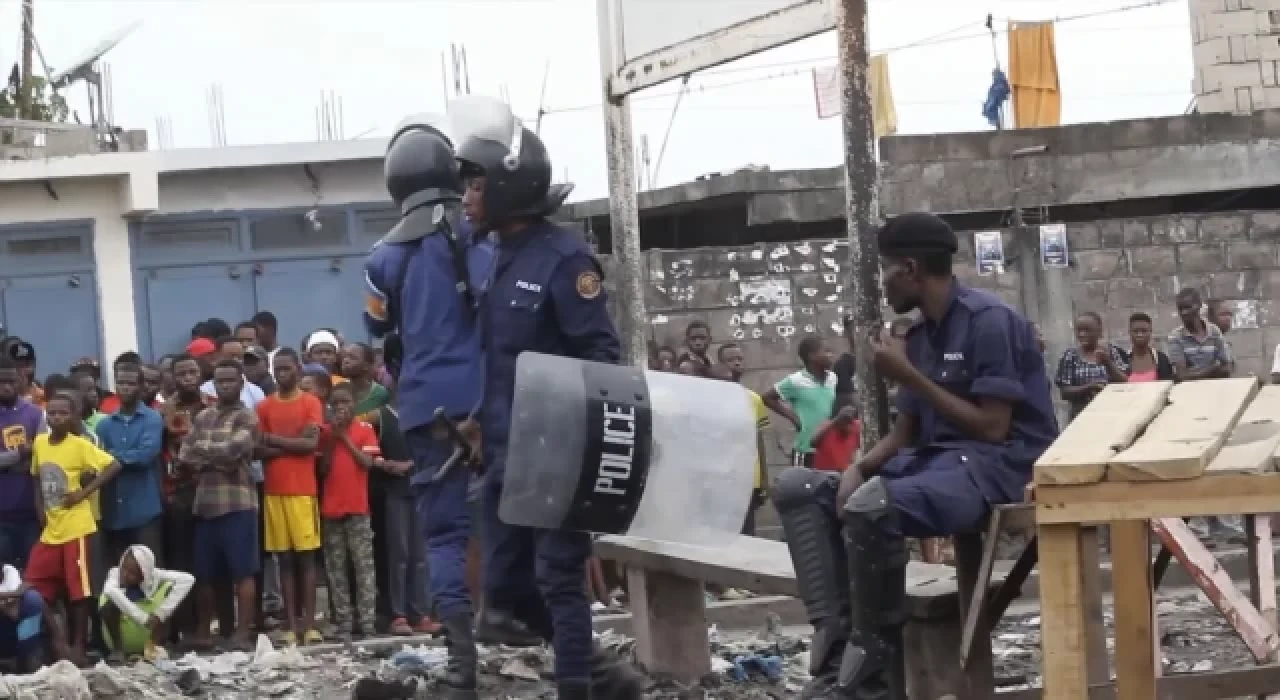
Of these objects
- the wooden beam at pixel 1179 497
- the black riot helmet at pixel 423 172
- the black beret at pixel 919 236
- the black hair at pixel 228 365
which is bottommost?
the wooden beam at pixel 1179 497

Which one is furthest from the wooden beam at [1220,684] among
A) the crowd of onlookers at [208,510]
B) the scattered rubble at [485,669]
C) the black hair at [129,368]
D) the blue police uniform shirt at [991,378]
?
the black hair at [129,368]

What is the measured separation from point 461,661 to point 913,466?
1.87m

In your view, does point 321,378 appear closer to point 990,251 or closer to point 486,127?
point 486,127

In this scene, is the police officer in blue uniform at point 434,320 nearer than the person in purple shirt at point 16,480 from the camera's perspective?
Yes

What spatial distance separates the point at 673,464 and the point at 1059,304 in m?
10.4

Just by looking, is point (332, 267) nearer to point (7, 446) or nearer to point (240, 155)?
point (240, 155)

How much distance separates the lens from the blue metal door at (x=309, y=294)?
2283 centimetres

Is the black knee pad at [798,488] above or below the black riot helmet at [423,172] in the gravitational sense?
below

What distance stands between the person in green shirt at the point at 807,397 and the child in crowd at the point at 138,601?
14.5ft

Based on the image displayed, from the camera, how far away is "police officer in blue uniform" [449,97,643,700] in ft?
22.0

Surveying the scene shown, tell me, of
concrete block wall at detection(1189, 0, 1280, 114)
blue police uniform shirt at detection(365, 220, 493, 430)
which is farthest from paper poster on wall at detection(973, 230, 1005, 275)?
blue police uniform shirt at detection(365, 220, 493, 430)

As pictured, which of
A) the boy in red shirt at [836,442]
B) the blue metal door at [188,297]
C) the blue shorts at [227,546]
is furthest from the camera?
the blue metal door at [188,297]

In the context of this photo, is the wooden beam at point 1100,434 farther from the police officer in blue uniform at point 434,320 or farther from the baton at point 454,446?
the police officer in blue uniform at point 434,320

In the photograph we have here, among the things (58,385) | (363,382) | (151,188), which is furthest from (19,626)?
(151,188)
